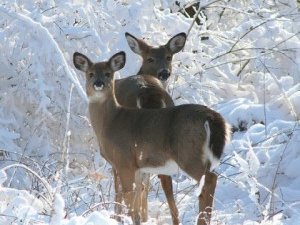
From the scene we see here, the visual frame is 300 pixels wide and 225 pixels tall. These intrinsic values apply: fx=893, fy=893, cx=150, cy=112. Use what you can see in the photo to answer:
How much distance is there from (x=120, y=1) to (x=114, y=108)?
11.6ft

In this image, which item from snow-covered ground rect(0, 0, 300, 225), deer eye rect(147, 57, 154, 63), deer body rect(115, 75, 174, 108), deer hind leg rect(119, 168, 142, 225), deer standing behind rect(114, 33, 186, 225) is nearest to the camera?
deer hind leg rect(119, 168, 142, 225)

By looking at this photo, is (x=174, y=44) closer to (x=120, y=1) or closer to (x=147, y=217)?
(x=120, y=1)

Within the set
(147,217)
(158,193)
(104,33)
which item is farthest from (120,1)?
(147,217)

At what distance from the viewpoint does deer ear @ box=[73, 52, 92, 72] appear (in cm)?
740

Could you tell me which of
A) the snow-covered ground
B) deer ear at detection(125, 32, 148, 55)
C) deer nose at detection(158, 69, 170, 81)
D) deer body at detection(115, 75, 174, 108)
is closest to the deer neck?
deer body at detection(115, 75, 174, 108)

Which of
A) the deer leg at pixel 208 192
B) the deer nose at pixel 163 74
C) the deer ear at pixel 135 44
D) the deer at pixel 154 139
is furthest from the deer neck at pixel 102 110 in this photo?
the deer ear at pixel 135 44

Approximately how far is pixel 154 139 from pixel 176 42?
10.4 feet

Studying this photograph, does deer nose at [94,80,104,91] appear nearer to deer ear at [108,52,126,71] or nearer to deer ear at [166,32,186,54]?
deer ear at [108,52,126,71]

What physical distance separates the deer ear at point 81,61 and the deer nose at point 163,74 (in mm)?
1303

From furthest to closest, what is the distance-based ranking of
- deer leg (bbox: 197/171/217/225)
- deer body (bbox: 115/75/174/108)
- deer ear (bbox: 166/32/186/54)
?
deer ear (bbox: 166/32/186/54)
deer body (bbox: 115/75/174/108)
deer leg (bbox: 197/171/217/225)

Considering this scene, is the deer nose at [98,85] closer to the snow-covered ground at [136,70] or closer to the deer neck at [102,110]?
the deer neck at [102,110]

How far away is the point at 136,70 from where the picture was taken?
9.80m

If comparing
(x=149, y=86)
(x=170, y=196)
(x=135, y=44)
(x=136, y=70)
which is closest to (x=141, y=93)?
(x=149, y=86)

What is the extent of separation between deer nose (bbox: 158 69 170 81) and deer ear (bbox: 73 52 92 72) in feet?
4.28
